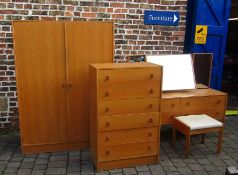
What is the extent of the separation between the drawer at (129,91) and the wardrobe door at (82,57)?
29.5 inches

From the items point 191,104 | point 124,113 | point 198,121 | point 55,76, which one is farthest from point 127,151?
point 55,76

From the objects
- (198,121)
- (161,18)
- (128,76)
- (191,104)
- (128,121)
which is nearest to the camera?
(128,76)

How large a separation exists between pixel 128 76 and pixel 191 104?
1.44m

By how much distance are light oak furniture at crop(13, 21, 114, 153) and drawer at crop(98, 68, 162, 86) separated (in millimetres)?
741

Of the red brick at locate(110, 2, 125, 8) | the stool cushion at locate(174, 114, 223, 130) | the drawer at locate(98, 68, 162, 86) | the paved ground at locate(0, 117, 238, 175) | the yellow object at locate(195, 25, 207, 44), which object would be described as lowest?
the paved ground at locate(0, 117, 238, 175)

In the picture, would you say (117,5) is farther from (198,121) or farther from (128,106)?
(198,121)

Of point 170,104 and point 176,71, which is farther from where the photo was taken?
point 176,71

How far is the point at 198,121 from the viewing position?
4.50m

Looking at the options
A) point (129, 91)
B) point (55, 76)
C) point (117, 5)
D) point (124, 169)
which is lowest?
point (124, 169)

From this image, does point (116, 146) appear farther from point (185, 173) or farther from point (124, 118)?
point (185, 173)

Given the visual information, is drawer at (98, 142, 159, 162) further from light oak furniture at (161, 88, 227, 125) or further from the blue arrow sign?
the blue arrow sign

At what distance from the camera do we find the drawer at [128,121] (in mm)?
3955

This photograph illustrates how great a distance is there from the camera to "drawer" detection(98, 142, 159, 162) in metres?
4.05

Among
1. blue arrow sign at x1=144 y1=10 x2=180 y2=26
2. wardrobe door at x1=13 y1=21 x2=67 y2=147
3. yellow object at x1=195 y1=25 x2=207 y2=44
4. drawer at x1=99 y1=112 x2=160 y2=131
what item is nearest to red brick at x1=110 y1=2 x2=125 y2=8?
blue arrow sign at x1=144 y1=10 x2=180 y2=26
